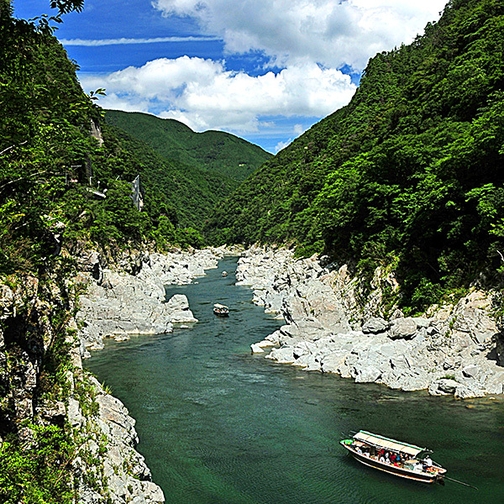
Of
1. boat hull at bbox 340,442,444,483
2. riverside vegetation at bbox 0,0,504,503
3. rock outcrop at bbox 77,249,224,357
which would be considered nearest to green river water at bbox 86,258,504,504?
boat hull at bbox 340,442,444,483

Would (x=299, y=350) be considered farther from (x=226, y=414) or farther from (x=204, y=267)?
(x=204, y=267)

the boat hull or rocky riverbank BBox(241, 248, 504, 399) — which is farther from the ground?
rocky riverbank BBox(241, 248, 504, 399)

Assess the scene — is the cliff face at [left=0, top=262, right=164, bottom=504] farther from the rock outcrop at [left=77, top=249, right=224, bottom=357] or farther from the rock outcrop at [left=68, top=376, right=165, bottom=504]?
the rock outcrop at [left=77, top=249, right=224, bottom=357]

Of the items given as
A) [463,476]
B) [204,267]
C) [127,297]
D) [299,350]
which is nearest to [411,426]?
[463,476]

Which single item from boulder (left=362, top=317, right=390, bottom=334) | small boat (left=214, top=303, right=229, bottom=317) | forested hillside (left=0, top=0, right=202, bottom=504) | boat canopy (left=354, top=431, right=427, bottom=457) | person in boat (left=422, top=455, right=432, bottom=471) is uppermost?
forested hillside (left=0, top=0, right=202, bottom=504)

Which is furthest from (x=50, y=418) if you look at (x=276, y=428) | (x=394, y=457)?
(x=394, y=457)

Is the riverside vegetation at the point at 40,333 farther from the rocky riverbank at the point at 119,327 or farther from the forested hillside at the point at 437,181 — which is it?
the forested hillside at the point at 437,181
